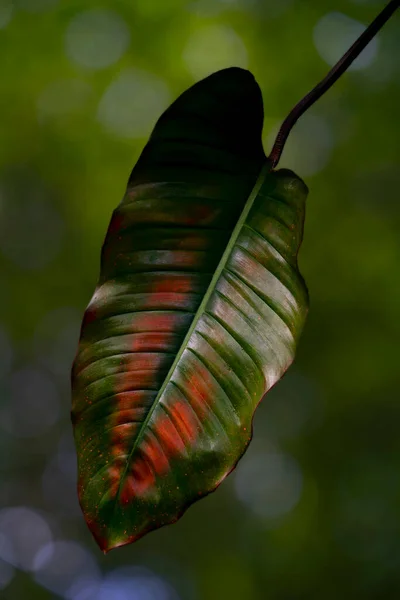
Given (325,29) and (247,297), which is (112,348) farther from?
(325,29)

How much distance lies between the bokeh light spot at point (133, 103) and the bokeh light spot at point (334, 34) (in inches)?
37.4

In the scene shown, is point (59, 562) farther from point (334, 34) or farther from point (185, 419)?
point (185, 419)

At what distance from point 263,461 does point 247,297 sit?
4.46m

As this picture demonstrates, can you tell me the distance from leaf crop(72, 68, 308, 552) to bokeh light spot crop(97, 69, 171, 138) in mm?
3271

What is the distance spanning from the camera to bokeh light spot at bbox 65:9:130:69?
3.93 meters

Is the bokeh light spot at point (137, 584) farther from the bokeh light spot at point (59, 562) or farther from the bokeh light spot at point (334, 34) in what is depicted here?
the bokeh light spot at point (334, 34)

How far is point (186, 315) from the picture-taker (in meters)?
0.54

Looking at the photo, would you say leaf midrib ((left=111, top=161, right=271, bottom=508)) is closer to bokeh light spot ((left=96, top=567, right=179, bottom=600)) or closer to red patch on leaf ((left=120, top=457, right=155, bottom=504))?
red patch on leaf ((left=120, top=457, right=155, bottom=504))

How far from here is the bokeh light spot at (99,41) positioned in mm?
3928

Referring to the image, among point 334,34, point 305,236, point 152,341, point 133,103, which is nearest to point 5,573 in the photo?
point 305,236

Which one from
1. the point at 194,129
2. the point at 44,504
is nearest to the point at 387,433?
the point at 44,504

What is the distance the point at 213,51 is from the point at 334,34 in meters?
0.77

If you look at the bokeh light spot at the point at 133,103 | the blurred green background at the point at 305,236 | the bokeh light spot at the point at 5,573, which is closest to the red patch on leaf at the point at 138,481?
the blurred green background at the point at 305,236

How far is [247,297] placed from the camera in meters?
0.54
